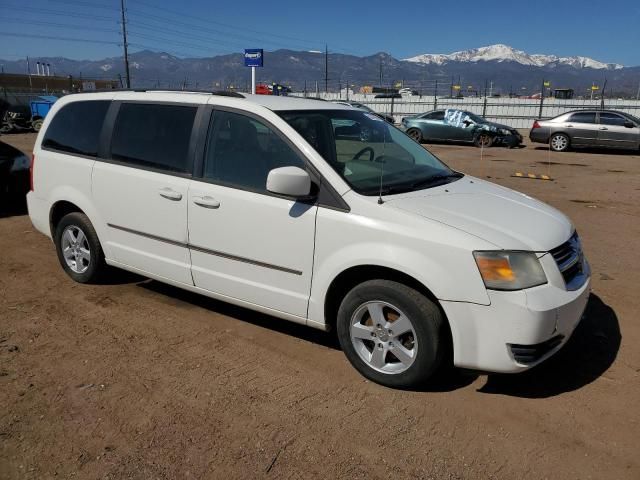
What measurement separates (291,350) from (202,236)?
105cm

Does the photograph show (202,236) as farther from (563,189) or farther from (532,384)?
(563,189)

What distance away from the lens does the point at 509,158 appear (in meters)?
16.3

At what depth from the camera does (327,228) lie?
332cm

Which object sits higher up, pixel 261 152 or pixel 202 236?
pixel 261 152

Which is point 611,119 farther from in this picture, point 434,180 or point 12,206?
point 12,206

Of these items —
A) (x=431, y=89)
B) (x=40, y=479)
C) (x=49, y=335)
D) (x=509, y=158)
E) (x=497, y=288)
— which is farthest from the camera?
(x=431, y=89)

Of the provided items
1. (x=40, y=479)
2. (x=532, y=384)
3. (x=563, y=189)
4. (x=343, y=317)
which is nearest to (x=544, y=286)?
(x=532, y=384)

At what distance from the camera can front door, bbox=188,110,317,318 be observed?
348 centimetres

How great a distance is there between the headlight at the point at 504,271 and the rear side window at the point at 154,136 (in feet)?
7.34

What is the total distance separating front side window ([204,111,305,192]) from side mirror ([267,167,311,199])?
0.25 m

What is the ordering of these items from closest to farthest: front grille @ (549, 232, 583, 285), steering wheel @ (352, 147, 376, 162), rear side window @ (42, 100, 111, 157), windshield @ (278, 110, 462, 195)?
front grille @ (549, 232, 583, 285) → windshield @ (278, 110, 462, 195) → steering wheel @ (352, 147, 376, 162) → rear side window @ (42, 100, 111, 157)

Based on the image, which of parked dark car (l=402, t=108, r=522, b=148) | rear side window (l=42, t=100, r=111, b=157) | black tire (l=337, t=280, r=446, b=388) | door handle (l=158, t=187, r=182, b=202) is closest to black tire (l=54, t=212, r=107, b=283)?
rear side window (l=42, t=100, r=111, b=157)

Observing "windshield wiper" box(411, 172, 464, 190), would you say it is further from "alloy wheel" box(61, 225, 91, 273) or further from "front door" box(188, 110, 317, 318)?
"alloy wheel" box(61, 225, 91, 273)

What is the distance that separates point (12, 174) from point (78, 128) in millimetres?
4162
